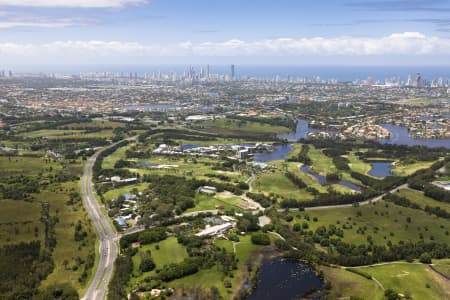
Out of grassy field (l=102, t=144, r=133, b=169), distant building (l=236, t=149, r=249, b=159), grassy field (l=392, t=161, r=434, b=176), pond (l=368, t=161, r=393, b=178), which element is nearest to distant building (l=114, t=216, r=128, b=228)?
grassy field (l=102, t=144, r=133, b=169)

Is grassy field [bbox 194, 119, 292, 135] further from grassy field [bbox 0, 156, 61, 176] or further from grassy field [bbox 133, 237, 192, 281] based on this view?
grassy field [bbox 133, 237, 192, 281]

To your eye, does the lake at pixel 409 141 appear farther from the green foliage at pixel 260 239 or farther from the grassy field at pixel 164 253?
the grassy field at pixel 164 253

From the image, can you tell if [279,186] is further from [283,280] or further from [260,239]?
[283,280]

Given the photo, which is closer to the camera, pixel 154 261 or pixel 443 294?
pixel 443 294

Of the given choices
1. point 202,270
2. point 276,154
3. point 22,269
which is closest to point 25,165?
point 22,269

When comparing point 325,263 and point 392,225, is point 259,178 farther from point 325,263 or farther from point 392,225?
point 325,263

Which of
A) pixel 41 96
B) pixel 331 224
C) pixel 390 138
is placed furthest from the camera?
pixel 41 96

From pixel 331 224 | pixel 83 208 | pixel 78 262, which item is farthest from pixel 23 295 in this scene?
pixel 331 224
